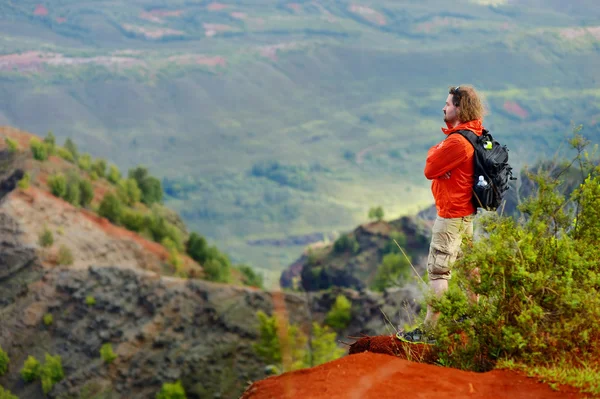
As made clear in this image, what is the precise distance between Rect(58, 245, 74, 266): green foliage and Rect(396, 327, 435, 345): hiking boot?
1461 inches

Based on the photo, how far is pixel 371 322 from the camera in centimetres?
3444

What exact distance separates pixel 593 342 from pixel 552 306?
1.26ft

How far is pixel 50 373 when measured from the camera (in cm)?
3059

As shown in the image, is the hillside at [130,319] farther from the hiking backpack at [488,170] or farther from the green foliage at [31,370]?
the hiking backpack at [488,170]

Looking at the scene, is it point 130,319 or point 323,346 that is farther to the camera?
point 130,319

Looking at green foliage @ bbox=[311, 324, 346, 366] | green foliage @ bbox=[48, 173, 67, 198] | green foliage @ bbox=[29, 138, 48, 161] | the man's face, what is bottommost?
green foliage @ bbox=[311, 324, 346, 366]

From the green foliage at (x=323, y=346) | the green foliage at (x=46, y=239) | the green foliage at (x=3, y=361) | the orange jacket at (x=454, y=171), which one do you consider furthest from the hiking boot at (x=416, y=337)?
the green foliage at (x=46, y=239)

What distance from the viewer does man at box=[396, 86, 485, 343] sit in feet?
21.7

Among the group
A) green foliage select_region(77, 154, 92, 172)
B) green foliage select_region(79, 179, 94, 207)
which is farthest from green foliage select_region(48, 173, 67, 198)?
green foliage select_region(77, 154, 92, 172)

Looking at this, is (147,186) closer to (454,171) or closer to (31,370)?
(31,370)

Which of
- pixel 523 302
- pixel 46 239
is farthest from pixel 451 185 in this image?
pixel 46 239

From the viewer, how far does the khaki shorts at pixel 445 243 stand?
22.2 feet

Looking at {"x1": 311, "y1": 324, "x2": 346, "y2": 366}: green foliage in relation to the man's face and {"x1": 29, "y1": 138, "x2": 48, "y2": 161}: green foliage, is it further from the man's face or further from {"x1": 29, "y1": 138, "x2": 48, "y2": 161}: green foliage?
{"x1": 29, "y1": 138, "x2": 48, "y2": 161}: green foliage

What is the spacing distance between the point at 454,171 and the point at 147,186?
7923 cm
